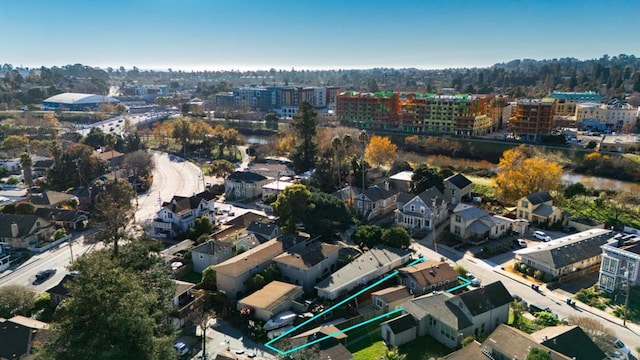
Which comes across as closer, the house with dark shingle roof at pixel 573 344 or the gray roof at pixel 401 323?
the house with dark shingle roof at pixel 573 344

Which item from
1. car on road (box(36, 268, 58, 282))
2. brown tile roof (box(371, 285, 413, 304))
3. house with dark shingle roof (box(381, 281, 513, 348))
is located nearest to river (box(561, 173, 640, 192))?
house with dark shingle roof (box(381, 281, 513, 348))

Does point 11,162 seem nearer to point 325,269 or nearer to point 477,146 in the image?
point 325,269

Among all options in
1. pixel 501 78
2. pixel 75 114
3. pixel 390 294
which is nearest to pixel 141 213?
pixel 390 294

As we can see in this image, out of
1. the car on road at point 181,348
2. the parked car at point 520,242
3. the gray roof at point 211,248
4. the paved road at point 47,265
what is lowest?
the paved road at point 47,265

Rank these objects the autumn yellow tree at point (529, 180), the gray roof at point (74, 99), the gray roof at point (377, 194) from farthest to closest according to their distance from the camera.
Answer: the gray roof at point (74, 99), the autumn yellow tree at point (529, 180), the gray roof at point (377, 194)

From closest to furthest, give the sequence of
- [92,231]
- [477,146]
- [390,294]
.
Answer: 1. [390,294]
2. [92,231]
3. [477,146]

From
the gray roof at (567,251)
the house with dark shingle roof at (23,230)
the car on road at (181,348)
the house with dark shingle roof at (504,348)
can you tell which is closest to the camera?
the house with dark shingle roof at (504,348)

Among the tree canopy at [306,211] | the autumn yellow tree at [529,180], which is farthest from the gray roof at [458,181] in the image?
the tree canopy at [306,211]

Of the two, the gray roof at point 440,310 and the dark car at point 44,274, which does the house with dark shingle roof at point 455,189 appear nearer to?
the gray roof at point 440,310
